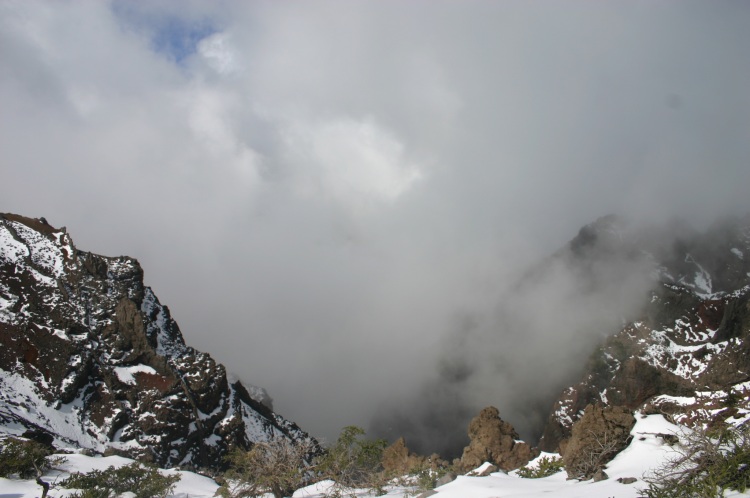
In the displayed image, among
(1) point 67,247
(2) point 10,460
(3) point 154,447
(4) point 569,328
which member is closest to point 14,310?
(1) point 67,247

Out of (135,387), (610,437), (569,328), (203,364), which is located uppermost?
(569,328)

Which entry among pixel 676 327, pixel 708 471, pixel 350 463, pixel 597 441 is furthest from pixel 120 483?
pixel 676 327

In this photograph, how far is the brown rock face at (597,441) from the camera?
17.4m

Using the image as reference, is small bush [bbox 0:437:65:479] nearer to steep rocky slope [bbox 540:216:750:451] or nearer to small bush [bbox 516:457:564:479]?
small bush [bbox 516:457:564:479]

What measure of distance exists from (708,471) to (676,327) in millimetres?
136959

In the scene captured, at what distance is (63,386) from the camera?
172 ft

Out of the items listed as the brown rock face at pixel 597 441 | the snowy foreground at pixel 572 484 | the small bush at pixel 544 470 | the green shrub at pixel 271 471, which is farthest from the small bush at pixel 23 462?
the brown rock face at pixel 597 441

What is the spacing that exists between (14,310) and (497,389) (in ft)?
567

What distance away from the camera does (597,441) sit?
18062 millimetres

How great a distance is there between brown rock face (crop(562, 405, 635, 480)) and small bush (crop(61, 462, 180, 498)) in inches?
725

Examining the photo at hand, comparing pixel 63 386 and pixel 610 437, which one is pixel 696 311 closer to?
pixel 610 437

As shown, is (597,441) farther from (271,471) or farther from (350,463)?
(271,471)

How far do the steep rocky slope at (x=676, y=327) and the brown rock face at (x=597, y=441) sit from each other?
63.3 metres

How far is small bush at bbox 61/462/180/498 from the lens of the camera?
20516 mm
